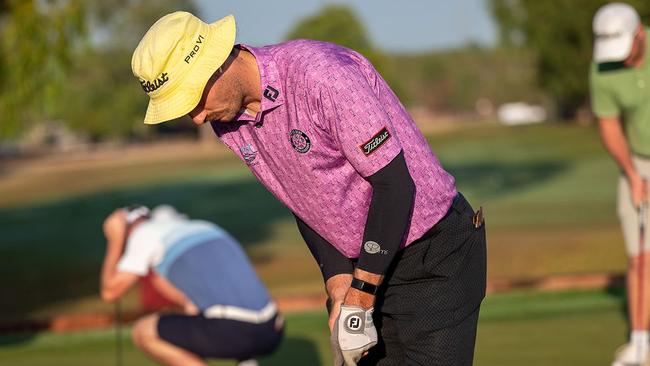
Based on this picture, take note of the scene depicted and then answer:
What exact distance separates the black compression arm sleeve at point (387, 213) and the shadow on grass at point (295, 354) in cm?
401

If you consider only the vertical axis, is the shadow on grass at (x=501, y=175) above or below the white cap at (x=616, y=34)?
below

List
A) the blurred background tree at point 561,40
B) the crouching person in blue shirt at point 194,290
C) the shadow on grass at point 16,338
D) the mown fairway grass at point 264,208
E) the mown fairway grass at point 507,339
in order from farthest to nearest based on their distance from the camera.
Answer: the blurred background tree at point 561,40, the mown fairway grass at point 264,208, the shadow on grass at point 16,338, the mown fairway grass at point 507,339, the crouching person in blue shirt at point 194,290

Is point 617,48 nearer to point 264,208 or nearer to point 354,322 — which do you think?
point 354,322

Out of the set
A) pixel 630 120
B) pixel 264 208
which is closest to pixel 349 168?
pixel 630 120

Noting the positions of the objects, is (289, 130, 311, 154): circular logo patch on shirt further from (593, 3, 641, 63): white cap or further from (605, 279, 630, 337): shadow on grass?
(605, 279, 630, 337): shadow on grass

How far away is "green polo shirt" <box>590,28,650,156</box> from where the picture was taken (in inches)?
257

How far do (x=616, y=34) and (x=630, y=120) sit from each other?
57 cm

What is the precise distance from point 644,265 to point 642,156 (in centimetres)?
64

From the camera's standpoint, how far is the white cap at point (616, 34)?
6.38 metres

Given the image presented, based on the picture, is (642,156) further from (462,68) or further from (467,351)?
(462,68)

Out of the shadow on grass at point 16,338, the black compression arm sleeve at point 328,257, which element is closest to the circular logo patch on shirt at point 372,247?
the black compression arm sleeve at point 328,257

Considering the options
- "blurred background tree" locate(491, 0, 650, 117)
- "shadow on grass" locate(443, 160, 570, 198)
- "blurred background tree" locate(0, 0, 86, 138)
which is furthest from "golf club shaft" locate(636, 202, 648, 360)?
"blurred background tree" locate(491, 0, 650, 117)

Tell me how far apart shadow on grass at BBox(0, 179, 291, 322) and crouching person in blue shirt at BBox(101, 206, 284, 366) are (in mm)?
3631

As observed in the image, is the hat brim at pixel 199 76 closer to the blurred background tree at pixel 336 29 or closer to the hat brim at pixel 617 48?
the hat brim at pixel 617 48
